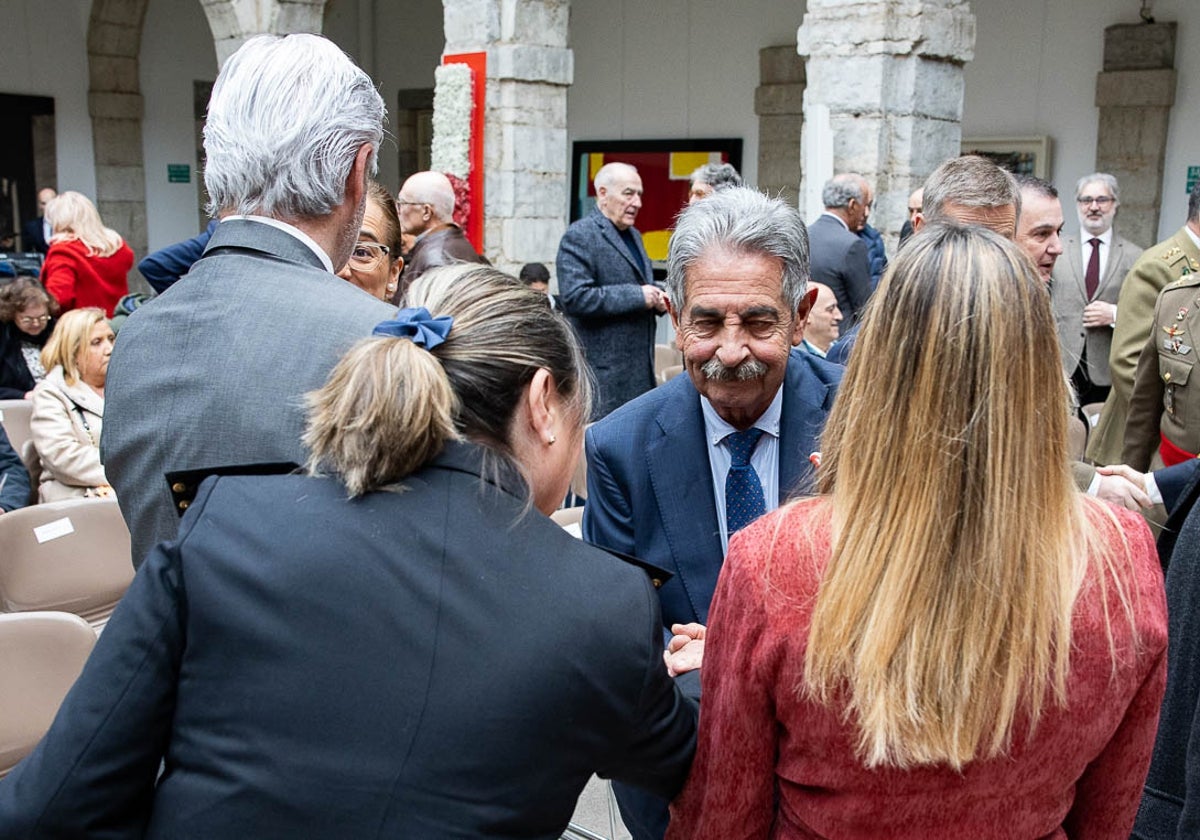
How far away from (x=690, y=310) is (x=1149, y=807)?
3.62 ft

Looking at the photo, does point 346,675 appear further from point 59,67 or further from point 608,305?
point 59,67

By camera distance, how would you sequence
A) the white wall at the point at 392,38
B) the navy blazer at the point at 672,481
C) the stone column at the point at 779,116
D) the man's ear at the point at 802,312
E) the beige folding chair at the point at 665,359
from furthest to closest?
the white wall at the point at 392,38 < the stone column at the point at 779,116 < the beige folding chair at the point at 665,359 < the man's ear at the point at 802,312 < the navy blazer at the point at 672,481

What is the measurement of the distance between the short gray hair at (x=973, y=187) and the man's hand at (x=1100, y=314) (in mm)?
2637

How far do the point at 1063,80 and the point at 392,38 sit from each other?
8.30 m

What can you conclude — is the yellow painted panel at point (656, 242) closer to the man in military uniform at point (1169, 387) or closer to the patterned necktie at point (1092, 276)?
the patterned necktie at point (1092, 276)

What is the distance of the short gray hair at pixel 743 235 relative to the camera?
1936mm

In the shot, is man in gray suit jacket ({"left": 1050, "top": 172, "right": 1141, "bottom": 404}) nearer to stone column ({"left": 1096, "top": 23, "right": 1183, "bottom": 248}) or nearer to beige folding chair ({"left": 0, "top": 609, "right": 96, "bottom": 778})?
stone column ({"left": 1096, "top": 23, "right": 1183, "bottom": 248})

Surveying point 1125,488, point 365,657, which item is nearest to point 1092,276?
point 1125,488

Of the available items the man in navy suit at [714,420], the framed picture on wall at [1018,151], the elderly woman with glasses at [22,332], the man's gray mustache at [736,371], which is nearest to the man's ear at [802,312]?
the man in navy suit at [714,420]

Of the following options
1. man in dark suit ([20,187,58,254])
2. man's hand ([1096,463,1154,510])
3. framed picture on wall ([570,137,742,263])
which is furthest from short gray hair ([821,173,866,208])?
man in dark suit ([20,187,58,254])

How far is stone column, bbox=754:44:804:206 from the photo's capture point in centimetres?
1084

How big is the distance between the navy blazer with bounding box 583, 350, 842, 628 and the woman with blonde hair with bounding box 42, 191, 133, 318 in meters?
5.70

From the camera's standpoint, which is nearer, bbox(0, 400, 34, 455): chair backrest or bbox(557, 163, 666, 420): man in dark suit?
bbox(0, 400, 34, 455): chair backrest

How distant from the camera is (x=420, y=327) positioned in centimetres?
129
